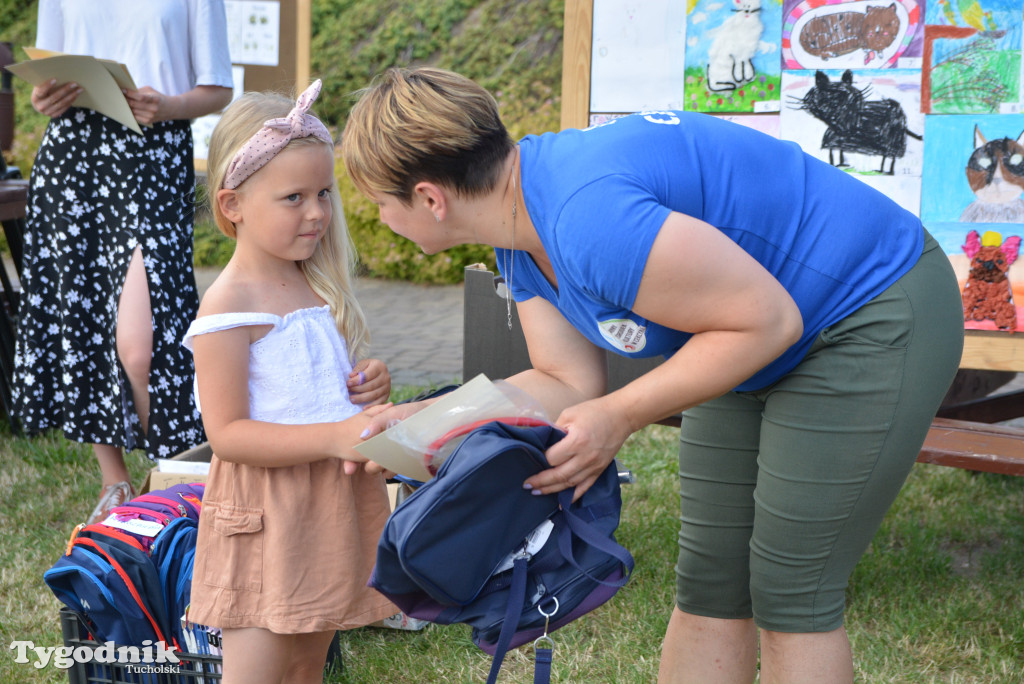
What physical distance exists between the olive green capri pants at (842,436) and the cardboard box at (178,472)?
1651 millimetres

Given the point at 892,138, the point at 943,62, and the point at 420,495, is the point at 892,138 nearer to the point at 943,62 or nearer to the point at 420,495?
the point at 943,62

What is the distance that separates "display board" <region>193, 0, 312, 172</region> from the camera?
545cm

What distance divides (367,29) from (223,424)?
32.2 ft

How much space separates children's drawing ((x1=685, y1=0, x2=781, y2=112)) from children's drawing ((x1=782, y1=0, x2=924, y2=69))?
0.06m

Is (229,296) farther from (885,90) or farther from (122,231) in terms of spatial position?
(885,90)

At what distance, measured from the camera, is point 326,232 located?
2025mm

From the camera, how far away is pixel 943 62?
284 centimetres

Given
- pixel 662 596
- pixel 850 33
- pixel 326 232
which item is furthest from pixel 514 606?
pixel 850 33

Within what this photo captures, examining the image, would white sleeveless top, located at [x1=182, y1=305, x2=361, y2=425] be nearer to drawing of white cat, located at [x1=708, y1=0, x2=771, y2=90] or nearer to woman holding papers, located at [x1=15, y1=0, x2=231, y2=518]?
woman holding papers, located at [x1=15, y1=0, x2=231, y2=518]

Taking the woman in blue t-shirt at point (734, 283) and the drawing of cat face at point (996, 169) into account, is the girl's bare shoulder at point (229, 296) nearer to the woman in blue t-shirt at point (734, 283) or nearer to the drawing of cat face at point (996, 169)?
the woman in blue t-shirt at point (734, 283)

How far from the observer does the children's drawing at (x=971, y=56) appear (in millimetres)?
2756

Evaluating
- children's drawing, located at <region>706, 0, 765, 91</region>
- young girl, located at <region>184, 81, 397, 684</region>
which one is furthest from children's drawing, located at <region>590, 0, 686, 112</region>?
young girl, located at <region>184, 81, 397, 684</region>

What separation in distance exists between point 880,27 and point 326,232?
183 centimetres

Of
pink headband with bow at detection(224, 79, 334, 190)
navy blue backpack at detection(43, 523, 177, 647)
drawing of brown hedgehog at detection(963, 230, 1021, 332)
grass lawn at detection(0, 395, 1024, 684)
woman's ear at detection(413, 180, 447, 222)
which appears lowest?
grass lawn at detection(0, 395, 1024, 684)
